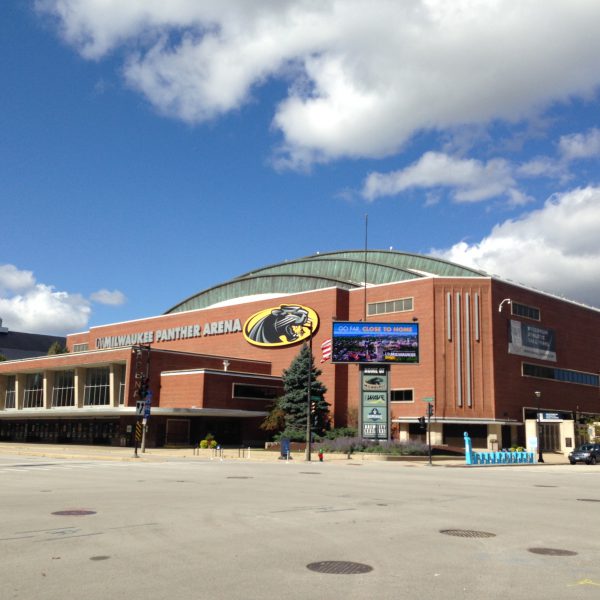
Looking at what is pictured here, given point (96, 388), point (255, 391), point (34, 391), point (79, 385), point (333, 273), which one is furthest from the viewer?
point (333, 273)

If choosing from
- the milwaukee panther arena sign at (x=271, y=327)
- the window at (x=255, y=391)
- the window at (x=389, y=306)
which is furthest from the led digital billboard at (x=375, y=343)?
the window at (x=255, y=391)

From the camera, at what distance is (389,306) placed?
215 ft

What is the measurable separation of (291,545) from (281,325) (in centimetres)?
6137

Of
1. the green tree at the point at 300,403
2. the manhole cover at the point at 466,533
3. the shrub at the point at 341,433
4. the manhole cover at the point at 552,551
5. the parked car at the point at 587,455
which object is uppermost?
the green tree at the point at 300,403

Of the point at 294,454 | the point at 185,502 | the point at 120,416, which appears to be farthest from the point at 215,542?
the point at 120,416

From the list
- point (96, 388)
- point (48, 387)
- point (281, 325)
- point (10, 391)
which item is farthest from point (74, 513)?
point (10, 391)

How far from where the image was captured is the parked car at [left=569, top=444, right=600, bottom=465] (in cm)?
5009

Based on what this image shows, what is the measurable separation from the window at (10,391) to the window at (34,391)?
9.64ft

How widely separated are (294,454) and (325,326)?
19851 millimetres

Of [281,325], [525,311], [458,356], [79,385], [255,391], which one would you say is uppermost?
[525,311]

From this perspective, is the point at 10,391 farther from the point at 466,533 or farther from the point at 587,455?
the point at 466,533

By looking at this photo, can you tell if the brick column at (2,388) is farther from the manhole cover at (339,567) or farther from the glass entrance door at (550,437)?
the manhole cover at (339,567)

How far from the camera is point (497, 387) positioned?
61156 mm

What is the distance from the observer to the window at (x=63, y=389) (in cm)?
7206
